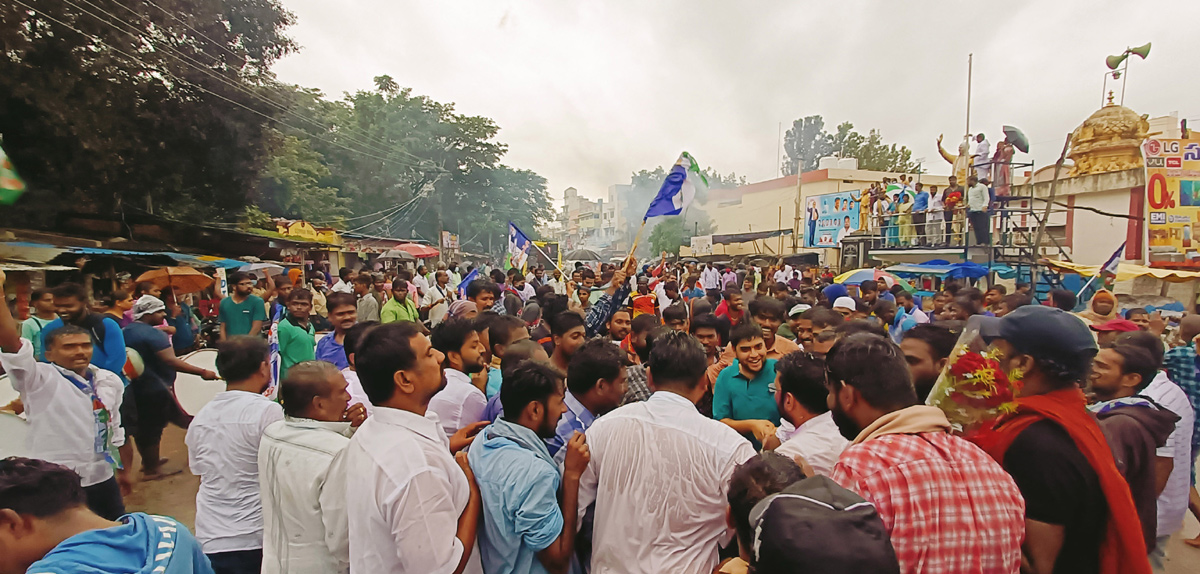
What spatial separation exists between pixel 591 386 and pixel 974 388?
4.78 feet

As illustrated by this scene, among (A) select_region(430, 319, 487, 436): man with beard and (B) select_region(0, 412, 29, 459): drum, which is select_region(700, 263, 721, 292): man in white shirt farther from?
(B) select_region(0, 412, 29, 459): drum

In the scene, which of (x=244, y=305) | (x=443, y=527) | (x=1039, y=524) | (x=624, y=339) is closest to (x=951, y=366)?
(x=1039, y=524)

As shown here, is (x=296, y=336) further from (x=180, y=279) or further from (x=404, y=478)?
(x=180, y=279)

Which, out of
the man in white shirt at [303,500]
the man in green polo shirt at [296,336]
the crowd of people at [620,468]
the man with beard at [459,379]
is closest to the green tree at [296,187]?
the man in green polo shirt at [296,336]

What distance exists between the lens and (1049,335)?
6.31ft

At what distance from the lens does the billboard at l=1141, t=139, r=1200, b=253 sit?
40.1 feet

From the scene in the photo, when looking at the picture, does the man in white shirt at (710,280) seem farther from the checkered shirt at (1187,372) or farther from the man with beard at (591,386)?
the man with beard at (591,386)

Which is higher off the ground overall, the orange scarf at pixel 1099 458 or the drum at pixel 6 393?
the orange scarf at pixel 1099 458

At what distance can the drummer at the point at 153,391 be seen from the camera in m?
5.35

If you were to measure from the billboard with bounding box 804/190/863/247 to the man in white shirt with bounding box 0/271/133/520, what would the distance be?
23.1 m

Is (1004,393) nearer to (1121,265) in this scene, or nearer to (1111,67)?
(1121,265)

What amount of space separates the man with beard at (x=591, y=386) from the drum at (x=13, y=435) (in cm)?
301

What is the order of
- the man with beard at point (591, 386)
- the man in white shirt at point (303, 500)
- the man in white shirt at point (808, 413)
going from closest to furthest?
the man in white shirt at point (303, 500), the man in white shirt at point (808, 413), the man with beard at point (591, 386)

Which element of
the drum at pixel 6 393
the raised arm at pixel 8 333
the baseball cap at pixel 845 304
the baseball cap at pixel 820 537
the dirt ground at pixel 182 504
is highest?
the raised arm at pixel 8 333
